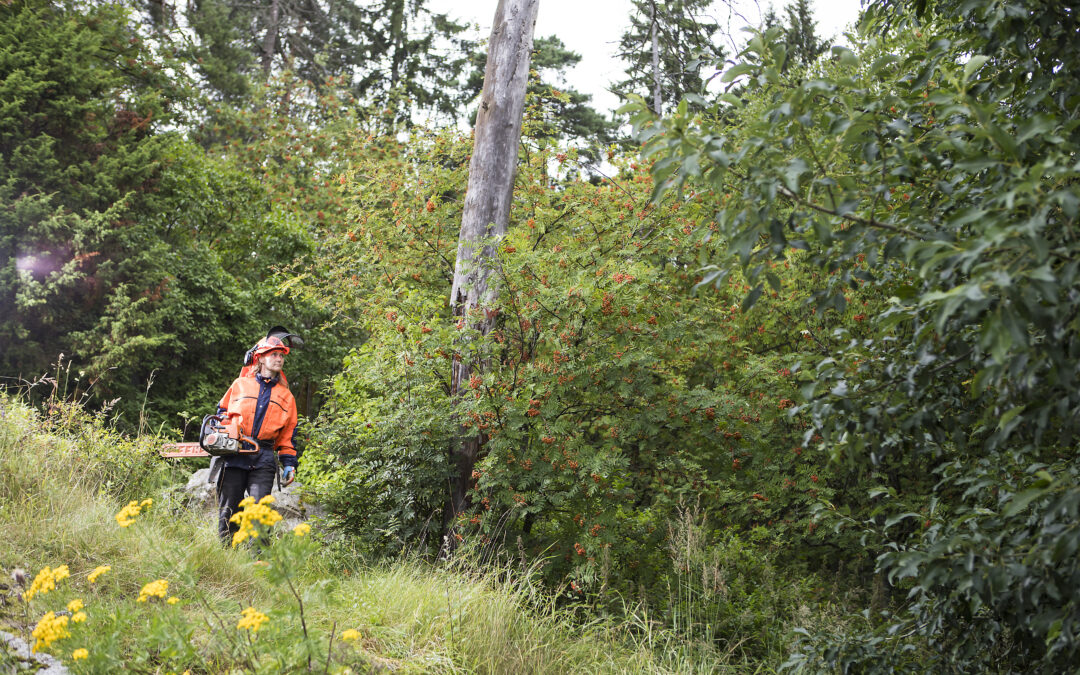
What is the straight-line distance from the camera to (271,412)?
5.30 meters

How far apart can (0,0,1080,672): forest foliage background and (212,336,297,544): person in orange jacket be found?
0.46m

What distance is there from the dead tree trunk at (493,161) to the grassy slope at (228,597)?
1700 mm

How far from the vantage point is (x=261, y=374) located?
17.6ft

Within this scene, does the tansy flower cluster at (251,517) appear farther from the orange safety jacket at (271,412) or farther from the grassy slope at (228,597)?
the orange safety jacket at (271,412)

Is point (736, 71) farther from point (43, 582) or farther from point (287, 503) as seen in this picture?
point (287, 503)

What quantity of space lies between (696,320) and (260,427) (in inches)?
125

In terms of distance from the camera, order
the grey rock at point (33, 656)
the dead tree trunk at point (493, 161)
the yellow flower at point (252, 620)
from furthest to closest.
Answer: the dead tree trunk at point (493, 161), the grey rock at point (33, 656), the yellow flower at point (252, 620)

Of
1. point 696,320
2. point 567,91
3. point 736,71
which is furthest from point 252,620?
point 567,91

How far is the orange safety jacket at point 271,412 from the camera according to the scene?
5230 mm

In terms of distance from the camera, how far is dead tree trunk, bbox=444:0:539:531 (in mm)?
5508

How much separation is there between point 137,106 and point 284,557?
11.0m

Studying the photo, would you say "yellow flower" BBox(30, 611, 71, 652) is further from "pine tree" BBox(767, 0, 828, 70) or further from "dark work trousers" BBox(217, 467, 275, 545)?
"pine tree" BBox(767, 0, 828, 70)

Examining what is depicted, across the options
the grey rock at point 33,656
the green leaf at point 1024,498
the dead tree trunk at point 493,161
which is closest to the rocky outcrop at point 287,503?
the dead tree trunk at point 493,161

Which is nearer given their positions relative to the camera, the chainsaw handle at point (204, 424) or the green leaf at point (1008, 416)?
the green leaf at point (1008, 416)
